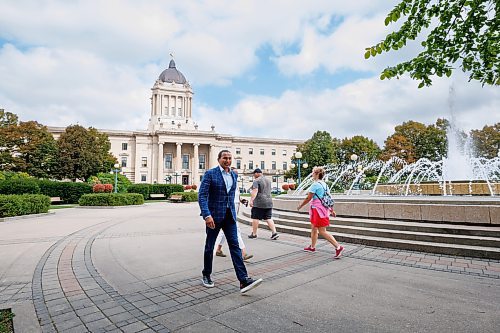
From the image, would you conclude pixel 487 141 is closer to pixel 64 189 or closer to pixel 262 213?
pixel 262 213

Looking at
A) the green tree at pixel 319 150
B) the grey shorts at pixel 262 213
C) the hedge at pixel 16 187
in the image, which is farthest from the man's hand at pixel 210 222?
the green tree at pixel 319 150

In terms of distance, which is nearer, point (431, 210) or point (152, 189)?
point (431, 210)

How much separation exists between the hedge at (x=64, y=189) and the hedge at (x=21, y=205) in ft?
40.8

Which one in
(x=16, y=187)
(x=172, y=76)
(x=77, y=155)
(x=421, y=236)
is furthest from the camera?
(x=172, y=76)

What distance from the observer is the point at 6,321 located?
125 inches

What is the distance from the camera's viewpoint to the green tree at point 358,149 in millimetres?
53750

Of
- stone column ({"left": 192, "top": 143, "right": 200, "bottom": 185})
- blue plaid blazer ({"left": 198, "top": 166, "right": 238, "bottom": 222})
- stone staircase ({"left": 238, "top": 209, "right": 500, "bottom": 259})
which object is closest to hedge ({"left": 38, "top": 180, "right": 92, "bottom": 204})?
stone staircase ({"left": 238, "top": 209, "right": 500, "bottom": 259})

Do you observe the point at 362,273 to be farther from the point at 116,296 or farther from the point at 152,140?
the point at 152,140

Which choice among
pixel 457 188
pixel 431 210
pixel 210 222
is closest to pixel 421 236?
pixel 431 210

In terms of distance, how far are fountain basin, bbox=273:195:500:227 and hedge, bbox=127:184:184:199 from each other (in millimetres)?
34431

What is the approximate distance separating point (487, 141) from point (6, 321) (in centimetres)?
5968

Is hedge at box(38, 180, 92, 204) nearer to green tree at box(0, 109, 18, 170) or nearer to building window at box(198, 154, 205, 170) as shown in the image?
green tree at box(0, 109, 18, 170)

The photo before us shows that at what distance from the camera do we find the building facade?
73812 millimetres

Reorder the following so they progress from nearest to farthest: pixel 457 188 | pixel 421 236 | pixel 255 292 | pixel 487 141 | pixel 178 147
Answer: pixel 255 292 → pixel 421 236 → pixel 457 188 → pixel 487 141 → pixel 178 147
